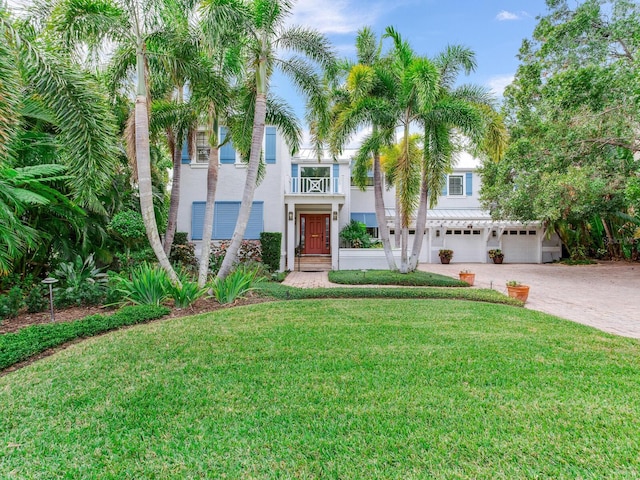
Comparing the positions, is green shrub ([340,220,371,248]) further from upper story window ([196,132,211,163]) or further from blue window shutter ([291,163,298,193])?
upper story window ([196,132,211,163])

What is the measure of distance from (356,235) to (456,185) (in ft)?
30.1

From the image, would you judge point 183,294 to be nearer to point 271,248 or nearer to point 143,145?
point 143,145

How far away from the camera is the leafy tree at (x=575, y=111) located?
35.2 feet

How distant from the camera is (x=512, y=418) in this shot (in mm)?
2863

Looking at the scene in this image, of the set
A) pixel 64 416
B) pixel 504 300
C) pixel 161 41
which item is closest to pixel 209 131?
pixel 161 41

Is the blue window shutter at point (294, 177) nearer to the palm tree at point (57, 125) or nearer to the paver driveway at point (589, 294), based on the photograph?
the paver driveway at point (589, 294)

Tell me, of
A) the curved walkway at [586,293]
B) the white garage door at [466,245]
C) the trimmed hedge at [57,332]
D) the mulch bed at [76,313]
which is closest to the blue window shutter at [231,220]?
the curved walkway at [586,293]

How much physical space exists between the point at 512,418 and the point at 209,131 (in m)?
7.90

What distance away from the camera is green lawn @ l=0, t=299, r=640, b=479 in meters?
2.32

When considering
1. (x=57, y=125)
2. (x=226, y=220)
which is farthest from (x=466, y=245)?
(x=57, y=125)

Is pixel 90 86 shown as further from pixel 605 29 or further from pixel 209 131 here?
pixel 605 29

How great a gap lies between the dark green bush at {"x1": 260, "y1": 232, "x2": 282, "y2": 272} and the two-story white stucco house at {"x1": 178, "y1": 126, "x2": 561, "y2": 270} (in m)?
0.73

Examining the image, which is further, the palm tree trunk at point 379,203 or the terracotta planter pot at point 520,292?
the palm tree trunk at point 379,203

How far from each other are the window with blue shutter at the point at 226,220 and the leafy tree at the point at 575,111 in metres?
10.6
